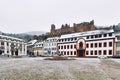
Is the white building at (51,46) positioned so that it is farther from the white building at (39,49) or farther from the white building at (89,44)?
the white building at (39,49)

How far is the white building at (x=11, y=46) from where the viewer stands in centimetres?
9481

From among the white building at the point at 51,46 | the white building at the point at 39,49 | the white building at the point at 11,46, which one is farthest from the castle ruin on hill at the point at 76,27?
the white building at the point at 11,46

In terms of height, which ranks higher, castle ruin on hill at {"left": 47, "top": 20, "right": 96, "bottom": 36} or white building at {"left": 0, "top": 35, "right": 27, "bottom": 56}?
castle ruin on hill at {"left": 47, "top": 20, "right": 96, "bottom": 36}

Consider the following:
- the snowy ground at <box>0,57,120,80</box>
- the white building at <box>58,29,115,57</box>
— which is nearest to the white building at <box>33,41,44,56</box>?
the white building at <box>58,29,115,57</box>

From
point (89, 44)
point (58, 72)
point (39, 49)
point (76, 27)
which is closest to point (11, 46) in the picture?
point (39, 49)

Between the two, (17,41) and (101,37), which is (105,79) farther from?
(17,41)

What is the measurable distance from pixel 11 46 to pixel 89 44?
46.8 metres

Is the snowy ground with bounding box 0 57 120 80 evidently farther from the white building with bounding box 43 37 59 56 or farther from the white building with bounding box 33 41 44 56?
the white building with bounding box 33 41 44 56

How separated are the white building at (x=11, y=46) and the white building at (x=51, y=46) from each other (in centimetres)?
1473

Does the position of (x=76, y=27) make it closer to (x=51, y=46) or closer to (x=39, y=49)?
(x=39, y=49)

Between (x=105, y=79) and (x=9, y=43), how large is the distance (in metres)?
91.9

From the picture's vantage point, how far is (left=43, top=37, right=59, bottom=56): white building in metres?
96.2

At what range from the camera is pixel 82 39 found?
78.1 m

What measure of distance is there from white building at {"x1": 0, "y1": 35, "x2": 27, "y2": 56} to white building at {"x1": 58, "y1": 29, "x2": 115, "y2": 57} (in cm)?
2789
